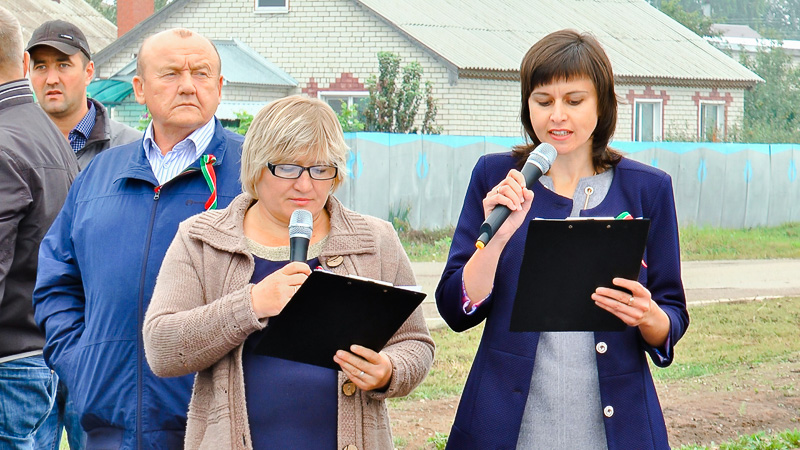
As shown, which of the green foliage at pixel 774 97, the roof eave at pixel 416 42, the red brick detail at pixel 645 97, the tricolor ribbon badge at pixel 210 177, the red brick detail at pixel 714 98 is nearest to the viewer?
the tricolor ribbon badge at pixel 210 177

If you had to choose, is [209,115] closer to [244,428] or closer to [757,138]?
[244,428]

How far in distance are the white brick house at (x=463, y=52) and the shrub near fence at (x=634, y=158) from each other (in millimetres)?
3970

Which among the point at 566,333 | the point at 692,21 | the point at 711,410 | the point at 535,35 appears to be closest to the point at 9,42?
the point at 566,333

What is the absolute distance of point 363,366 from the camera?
288cm

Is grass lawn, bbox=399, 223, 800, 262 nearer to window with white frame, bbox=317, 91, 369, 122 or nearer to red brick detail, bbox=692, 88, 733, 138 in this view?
window with white frame, bbox=317, 91, 369, 122

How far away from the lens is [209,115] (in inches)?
154

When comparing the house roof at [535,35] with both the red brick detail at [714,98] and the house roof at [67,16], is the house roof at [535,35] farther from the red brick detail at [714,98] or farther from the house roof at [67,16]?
the house roof at [67,16]

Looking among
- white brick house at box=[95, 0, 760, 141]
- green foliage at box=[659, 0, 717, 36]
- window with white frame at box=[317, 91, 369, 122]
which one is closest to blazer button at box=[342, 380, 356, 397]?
white brick house at box=[95, 0, 760, 141]

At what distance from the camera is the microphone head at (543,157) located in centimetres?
307

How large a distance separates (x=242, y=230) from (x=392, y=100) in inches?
758

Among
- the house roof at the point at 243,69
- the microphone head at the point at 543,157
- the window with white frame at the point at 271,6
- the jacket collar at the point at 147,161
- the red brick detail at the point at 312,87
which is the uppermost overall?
the window with white frame at the point at 271,6

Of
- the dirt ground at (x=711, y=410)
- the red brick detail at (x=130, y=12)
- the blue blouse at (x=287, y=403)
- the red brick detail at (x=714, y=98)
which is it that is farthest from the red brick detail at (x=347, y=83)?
the blue blouse at (x=287, y=403)

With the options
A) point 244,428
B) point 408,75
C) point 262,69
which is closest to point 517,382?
point 244,428

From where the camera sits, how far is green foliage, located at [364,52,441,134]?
22.2m
